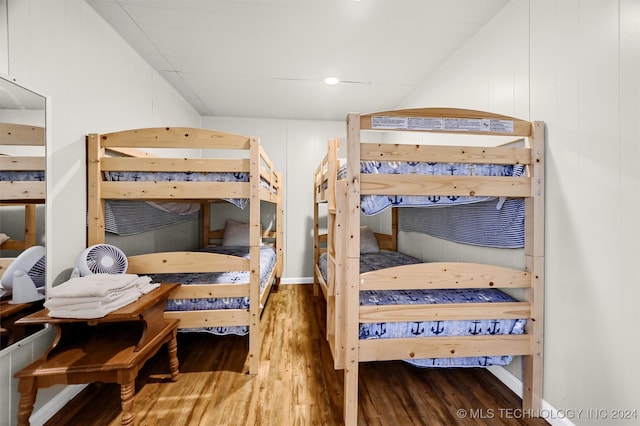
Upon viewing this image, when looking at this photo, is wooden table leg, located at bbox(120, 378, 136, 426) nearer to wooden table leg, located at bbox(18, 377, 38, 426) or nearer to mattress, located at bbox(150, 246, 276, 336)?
wooden table leg, located at bbox(18, 377, 38, 426)

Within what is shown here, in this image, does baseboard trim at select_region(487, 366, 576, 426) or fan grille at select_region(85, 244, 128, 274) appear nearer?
baseboard trim at select_region(487, 366, 576, 426)

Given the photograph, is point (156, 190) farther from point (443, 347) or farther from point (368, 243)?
point (368, 243)

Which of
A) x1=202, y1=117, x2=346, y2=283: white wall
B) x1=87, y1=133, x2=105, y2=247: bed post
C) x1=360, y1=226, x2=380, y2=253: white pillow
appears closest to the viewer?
x1=87, y1=133, x2=105, y2=247: bed post

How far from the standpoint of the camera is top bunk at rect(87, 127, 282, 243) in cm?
166

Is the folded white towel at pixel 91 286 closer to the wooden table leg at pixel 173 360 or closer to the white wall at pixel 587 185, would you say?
the wooden table leg at pixel 173 360

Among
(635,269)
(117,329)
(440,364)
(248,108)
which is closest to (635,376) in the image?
(635,269)

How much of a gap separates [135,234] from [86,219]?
0.49 metres

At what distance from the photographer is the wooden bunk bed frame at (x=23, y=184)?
4.06ft

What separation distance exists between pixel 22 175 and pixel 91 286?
672 millimetres

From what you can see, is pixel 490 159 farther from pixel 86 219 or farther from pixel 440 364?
pixel 86 219

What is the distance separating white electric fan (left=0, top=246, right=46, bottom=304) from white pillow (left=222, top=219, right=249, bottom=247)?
218cm

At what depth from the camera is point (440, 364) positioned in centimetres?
150

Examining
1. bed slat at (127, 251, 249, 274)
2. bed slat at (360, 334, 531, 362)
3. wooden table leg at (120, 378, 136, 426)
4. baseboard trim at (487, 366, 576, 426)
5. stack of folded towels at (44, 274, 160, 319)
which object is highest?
bed slat at (127, 251, 249, 274)

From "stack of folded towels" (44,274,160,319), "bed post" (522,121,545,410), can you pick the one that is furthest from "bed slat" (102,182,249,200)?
"bed post" (522,121,545,410)
